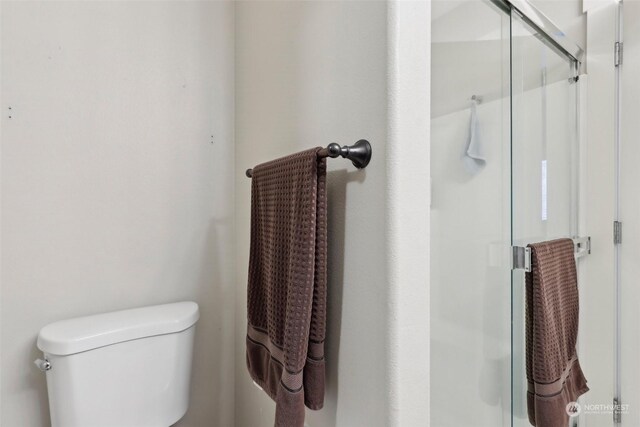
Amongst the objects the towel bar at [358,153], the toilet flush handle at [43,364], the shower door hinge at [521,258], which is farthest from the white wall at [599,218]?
the toilet flush handle at [43,364]

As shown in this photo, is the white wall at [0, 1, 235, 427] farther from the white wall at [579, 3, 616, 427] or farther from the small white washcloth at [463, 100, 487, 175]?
the white wall at [579, 3, 616, 427]

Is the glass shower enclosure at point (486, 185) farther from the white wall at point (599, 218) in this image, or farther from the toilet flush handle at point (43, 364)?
the toilet flush handle at point (43, 364)

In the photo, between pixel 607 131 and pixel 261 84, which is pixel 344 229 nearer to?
pixel 261 84

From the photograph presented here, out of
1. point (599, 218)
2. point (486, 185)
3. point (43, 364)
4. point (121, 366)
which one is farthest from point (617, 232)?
point (43, 364)

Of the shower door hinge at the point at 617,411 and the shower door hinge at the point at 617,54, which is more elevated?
the shower door hinge at the point at 617,54

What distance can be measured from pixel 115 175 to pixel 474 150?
3.71ft

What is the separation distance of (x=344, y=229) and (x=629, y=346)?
1169 mm

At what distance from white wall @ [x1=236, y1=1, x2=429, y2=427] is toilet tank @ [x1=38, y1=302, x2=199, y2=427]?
0.47m

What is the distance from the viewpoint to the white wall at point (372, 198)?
0.64 meters

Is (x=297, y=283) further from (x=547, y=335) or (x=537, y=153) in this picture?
(x=537, y=153)

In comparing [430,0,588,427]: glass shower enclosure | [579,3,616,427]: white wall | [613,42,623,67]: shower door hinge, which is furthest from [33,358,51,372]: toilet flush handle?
[613,42,623,67]: shower door hinge

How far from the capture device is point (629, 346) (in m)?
1.19

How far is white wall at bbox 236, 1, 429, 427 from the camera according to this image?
Result: 0.64 metres

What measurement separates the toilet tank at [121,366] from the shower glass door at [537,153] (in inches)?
39.8
